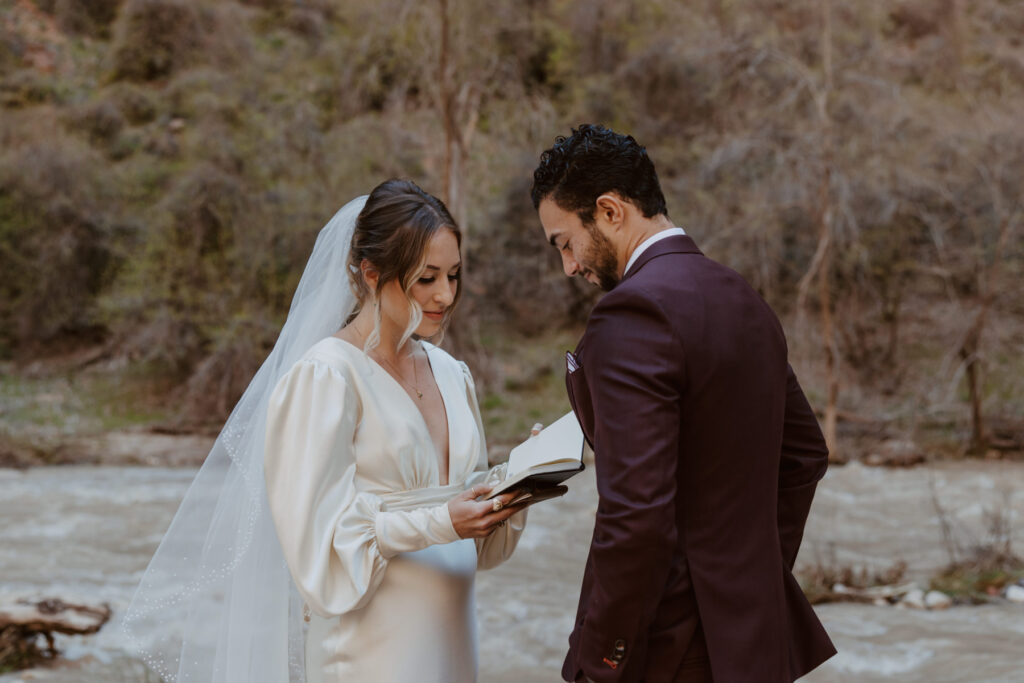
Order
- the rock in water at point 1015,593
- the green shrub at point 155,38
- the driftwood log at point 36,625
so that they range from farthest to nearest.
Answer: the green shrub at point 155,38
the rock in water at point 1015,593
the driftwood log at point 36,625

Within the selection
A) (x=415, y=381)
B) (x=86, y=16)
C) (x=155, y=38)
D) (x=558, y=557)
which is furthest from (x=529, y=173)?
(x=86, y=16)

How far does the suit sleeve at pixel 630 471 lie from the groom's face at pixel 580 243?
8.4 inches

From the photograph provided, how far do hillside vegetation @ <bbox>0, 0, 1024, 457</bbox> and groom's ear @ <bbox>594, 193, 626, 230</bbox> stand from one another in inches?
334

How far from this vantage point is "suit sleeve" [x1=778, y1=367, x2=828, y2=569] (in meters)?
1.92

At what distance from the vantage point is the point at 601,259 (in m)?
1.85

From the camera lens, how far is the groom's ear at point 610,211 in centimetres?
179

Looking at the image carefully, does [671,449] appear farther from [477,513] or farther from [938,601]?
[938,601]

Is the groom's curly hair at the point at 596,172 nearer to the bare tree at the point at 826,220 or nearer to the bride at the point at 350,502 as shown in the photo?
the bride at the point at 350,502

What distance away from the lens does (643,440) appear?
5.08 feet

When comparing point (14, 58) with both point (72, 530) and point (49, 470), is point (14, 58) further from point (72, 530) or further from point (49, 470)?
point (72, 530)

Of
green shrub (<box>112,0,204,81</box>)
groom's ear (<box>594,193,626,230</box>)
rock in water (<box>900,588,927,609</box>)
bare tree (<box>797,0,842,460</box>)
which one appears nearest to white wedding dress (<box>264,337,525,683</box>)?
groom's ear (<box>594,193,626,230</box>)

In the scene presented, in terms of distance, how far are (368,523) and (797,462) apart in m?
0.93

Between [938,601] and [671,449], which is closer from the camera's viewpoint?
[671,449]

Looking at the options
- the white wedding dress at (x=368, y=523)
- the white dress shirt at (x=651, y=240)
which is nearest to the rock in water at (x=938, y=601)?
the white wedding dress at (x=368, y=523)
